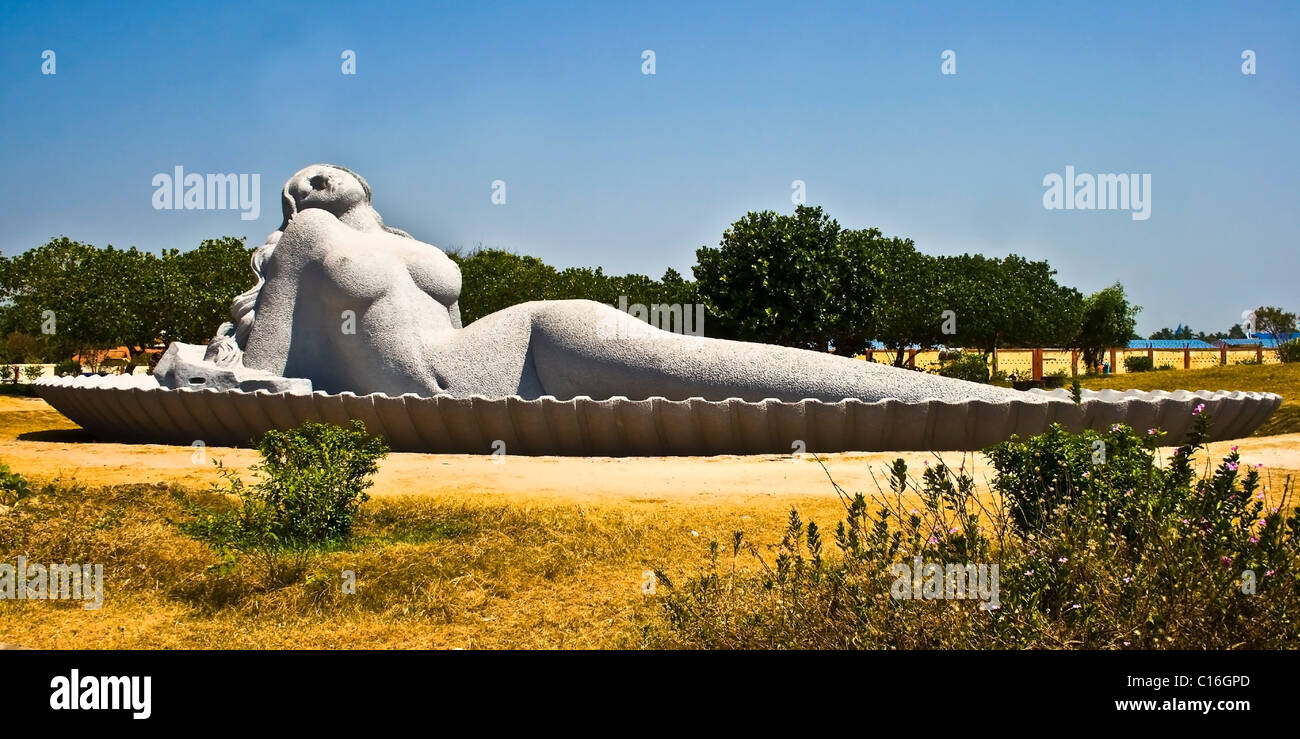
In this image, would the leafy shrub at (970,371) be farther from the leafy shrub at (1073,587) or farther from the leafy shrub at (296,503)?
the leafy shrub at (1073,587)

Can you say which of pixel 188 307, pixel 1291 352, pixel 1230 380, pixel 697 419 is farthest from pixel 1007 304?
pixel 697 419

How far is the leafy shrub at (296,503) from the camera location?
6.61 meters

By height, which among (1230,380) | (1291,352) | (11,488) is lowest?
(11,488)

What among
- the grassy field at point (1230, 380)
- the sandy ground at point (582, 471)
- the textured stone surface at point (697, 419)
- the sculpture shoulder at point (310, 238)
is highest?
the sculpture shoulder at point (310, 238)

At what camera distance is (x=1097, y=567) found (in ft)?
14.3

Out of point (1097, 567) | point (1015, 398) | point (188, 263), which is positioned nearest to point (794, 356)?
point (1015, 398)

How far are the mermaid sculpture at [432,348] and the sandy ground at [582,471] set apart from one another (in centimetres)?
92

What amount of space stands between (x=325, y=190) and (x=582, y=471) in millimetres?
6578

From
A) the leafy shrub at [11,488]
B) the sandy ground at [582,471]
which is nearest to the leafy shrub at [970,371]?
the sandy ground at [582,471]

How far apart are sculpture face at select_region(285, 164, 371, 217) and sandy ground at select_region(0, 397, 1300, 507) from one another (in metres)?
3.79

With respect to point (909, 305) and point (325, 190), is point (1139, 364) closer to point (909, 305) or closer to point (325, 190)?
point (909, 305)

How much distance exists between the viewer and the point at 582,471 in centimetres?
952

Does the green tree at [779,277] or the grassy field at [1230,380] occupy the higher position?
the green tree at [779,277]
